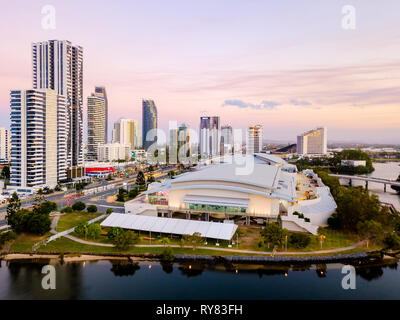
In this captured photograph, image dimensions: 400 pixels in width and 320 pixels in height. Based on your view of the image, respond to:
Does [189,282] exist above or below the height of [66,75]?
below

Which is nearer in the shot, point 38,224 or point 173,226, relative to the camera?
point 38,224

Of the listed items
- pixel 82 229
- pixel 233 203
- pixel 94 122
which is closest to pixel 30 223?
pixel 82 229

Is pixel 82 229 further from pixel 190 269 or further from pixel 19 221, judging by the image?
pixel 190 269

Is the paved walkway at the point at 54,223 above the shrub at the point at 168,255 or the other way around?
above

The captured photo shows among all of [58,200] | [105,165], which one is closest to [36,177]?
[58,200]

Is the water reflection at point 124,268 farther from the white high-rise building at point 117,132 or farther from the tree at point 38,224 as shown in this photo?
the white high-rise building at point 117,132

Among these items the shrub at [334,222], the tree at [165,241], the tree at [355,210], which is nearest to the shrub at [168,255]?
the tree at [165,241]

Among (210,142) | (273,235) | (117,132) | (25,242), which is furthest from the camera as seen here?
(117,132)
